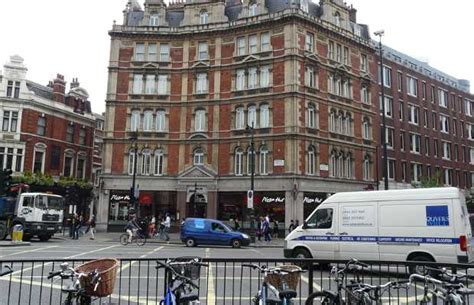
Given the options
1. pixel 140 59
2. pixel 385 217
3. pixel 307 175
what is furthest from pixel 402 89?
pixel 385 217

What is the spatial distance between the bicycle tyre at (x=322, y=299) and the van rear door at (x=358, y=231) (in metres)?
8.21

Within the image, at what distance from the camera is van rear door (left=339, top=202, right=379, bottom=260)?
46.5 feet

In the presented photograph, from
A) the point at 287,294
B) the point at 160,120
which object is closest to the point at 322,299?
the point at 287,294

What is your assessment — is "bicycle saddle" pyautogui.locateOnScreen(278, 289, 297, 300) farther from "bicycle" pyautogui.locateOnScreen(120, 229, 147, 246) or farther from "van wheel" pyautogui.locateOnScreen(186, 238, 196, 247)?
"bicycle" pyautogui.locateOnScreen(120, 229, 147, 246)

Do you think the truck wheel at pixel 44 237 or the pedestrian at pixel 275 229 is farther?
the pedestrian at pixel 275 229

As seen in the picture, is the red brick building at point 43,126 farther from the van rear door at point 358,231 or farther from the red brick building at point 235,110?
the van rear door at point 358,231

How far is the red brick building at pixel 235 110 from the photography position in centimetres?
3394

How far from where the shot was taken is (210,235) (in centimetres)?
2548

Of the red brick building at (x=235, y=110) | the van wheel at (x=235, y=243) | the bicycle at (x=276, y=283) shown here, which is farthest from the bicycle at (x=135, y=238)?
the bicycle at (x=276, y=283)

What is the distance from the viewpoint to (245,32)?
120 ft

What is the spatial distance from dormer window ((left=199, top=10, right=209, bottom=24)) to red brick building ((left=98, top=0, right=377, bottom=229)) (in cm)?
19

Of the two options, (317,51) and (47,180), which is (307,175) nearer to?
(317,51)

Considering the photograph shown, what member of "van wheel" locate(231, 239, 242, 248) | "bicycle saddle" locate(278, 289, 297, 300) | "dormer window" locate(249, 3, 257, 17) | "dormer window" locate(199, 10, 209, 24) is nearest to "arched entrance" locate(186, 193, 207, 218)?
"van wheel" locate(231, 239, 242, 248)

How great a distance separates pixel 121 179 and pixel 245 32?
51.3 ft
